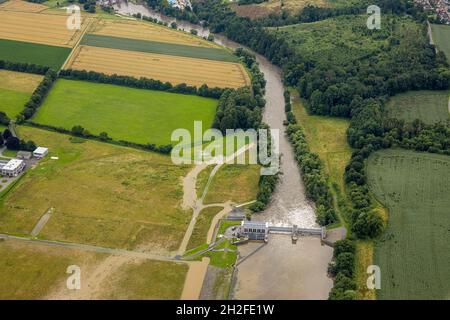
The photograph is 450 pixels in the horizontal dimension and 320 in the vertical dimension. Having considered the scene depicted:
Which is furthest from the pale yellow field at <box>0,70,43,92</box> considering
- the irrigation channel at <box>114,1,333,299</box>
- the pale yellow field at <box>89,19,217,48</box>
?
the irrigation channel at <box>114,1,333,299</box>

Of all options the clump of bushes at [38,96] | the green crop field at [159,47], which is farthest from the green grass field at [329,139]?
the clump of bushes at [38,96]

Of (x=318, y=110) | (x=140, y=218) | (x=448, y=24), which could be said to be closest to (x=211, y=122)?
(x=318, y=110)

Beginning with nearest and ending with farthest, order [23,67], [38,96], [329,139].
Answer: [329,139]
[38,96]
[23,67]

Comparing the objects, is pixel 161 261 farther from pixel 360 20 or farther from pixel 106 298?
pixel 360 20

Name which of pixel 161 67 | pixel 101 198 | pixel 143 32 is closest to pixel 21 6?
pixel 143 32

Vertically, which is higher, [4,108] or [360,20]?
[360,20]

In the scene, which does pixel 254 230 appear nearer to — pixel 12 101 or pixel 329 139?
pixel 329 139

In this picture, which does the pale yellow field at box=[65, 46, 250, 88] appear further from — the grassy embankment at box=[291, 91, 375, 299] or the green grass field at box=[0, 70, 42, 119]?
the grassy embankment at box=[291, 91, 375, 299]
